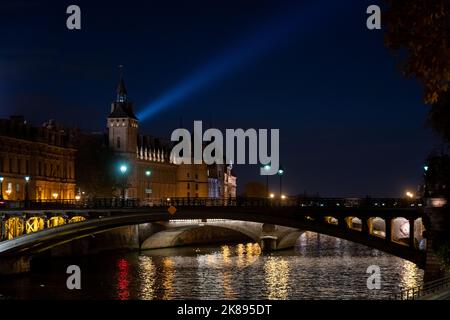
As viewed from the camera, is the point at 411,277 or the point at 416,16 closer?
the point at 416,16

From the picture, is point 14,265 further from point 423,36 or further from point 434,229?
point 423,36

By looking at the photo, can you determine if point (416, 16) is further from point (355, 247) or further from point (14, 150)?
point (355, 247)

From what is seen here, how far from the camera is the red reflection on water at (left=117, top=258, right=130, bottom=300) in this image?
54156 millimetres

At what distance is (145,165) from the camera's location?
15288 centimetres

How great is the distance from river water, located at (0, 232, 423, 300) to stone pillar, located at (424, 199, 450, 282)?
3.24m

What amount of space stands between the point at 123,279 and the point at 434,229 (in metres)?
23.0

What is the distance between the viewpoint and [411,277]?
6131cm

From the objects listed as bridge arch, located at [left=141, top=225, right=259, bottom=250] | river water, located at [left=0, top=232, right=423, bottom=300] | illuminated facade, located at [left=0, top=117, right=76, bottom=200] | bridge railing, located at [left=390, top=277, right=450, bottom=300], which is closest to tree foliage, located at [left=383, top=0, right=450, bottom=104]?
bridge railing, located at [left=390, top=277, right=450, bottom=300]

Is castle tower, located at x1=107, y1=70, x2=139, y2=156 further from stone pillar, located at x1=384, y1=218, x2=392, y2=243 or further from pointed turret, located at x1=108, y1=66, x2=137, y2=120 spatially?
stone pillar, located at x1=384, y1=218, x2=392, y2=243

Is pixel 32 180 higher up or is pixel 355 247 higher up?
pixel 32 180
